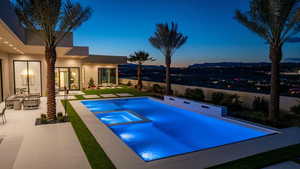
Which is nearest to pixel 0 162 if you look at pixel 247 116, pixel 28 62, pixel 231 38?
pixel 247 116

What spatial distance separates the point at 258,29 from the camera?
805 cm

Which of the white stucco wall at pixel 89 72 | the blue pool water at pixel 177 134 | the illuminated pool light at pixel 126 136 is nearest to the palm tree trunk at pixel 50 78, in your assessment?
the blue pool water at pixel 177 134

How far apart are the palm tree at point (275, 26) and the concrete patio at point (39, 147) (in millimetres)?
7565

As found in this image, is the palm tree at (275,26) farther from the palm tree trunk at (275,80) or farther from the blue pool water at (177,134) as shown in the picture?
the blue pool water at (177,134)

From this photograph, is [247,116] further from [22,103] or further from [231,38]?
[231,38]

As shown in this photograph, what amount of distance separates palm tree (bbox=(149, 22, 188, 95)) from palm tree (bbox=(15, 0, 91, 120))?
322 inches

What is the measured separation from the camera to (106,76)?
24453 mm

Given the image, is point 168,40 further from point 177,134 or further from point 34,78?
point 34,78

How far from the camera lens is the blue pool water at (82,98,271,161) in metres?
6.13

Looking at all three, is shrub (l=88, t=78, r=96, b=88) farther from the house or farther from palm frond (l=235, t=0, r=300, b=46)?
palm frond (l=235, t=0, r=300, b=46)

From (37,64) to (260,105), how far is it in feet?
54.2

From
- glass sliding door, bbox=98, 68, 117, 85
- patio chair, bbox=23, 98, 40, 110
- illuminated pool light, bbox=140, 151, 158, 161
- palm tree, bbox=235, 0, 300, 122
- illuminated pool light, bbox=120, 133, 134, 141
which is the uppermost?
palm tree, bbox=235, 0, 300, 122

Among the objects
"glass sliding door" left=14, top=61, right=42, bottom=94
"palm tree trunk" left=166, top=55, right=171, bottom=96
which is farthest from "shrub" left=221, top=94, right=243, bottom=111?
"glass sliding door" left=14, top=61, right=42, bottom=94

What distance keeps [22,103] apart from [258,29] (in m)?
12.7
